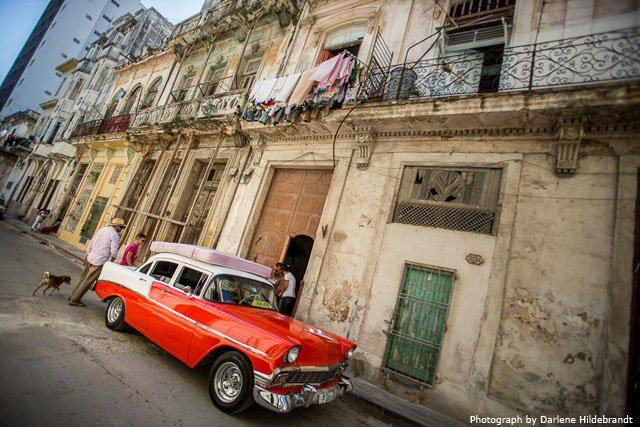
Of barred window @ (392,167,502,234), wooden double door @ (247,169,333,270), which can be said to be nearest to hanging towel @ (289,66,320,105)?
wooden double door @ (247,169,333,270)

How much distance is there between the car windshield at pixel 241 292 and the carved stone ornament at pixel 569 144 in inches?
202

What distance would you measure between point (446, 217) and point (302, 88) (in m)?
4.64

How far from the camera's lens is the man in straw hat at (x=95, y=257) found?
5.03m

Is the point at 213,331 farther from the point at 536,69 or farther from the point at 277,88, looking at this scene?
the point at 536,69

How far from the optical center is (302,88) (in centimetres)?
721

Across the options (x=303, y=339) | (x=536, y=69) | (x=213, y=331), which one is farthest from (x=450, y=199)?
(x=213, y=331)

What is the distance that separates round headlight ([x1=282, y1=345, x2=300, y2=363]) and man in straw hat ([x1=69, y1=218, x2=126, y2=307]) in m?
4.00

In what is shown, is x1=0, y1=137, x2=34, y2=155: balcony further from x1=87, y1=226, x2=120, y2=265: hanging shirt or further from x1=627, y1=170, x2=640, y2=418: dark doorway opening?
x1=627, y1=170, x2=640, y2=418: dark doorway opening

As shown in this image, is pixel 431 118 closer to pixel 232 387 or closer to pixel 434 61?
pixel 434 61

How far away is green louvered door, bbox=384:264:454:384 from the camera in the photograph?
4836mm

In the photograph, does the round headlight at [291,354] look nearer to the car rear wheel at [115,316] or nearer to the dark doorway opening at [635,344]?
the car rear wheel at [115,316]

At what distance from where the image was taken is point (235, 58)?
36.3 feet

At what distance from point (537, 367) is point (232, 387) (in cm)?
418

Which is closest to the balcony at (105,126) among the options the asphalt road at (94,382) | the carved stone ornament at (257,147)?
the carved stone ornament at (257,147)
